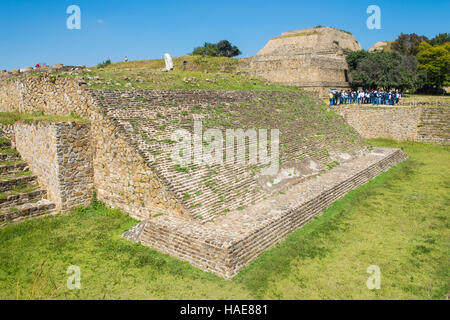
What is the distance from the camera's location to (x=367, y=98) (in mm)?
22156

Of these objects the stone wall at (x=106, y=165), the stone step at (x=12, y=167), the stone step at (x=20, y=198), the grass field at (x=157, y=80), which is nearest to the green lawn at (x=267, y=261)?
the stone wall at (x=106, y=165)

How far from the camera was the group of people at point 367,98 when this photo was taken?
69.1 feet

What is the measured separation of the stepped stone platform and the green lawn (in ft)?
0.62

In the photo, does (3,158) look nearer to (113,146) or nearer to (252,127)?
(113,146)

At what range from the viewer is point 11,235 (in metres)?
7.05

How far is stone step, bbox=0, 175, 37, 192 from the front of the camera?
8.02 meters

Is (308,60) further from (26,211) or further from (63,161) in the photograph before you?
(26,211)

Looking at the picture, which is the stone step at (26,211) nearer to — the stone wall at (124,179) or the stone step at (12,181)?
the stone step at (12,181)

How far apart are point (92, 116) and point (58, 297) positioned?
183 inches

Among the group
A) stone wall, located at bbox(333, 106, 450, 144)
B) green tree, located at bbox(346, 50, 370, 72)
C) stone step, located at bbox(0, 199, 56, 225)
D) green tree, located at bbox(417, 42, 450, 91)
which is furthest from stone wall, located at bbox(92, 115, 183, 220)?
green tree, located at bbox(417, 42, 450, 91)

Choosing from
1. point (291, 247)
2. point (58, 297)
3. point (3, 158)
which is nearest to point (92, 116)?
point (3, 158)

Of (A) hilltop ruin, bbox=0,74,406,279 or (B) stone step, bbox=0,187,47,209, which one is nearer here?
(A) hilltop ruin, bbox=0,74,406,279

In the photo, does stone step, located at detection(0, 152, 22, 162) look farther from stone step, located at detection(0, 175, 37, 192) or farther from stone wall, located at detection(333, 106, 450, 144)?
stone wall, located at detection(333, 106, 450, 144)
